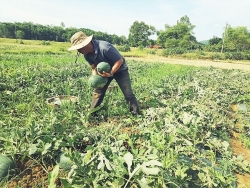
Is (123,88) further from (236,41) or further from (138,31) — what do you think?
(138,31)

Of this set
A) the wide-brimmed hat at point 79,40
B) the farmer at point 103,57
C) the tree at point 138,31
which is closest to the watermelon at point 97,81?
the farmer at point 103,57

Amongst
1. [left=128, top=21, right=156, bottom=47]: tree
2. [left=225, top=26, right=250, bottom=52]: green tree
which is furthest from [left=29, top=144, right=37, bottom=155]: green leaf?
[left=128, top=21, right=156, bottom=47]: tree

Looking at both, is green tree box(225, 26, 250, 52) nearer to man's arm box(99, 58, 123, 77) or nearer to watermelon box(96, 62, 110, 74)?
man's arm box(99, 58, 123, 77)

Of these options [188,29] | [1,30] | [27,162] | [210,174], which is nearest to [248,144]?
[210,174]

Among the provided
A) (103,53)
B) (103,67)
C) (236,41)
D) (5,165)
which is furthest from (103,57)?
(236,41)

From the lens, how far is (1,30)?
7819 cm

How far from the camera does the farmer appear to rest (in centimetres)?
368

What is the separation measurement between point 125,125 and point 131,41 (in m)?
81.1

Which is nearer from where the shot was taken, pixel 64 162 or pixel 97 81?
pixel 64 162

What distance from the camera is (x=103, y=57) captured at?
399 cm

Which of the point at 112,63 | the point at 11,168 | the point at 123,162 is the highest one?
the point at 112,63

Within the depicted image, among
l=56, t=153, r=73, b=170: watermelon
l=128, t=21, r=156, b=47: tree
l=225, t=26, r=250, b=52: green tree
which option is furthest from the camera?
l=128, t=21, r=156, b=47: tree

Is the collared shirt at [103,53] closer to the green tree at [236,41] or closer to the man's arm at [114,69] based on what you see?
the man's arm at [114,69]

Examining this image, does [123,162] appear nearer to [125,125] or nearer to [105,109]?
[125,125]
